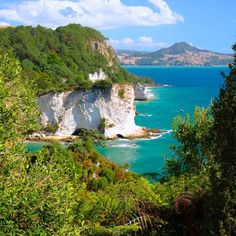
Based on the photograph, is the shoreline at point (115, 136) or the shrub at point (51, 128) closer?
the shoreline at point (115, 136)

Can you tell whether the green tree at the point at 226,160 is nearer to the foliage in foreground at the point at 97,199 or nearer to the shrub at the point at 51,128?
the foliage in foreground at the point at 97,199

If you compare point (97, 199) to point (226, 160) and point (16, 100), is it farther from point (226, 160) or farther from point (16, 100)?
point (226, 160)

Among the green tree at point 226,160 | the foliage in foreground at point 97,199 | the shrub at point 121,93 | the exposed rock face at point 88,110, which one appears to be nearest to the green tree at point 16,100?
the foliage in foreground at point 97,199

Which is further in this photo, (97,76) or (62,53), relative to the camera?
(97,76)

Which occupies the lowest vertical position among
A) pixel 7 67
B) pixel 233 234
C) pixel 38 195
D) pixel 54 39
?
pixel 233 234

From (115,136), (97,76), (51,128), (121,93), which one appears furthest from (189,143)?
(97,76)

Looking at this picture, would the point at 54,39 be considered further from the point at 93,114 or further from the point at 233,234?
the point at 233,234

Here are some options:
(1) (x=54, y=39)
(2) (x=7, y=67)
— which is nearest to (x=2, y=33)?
(1) (x=54, y=39)
